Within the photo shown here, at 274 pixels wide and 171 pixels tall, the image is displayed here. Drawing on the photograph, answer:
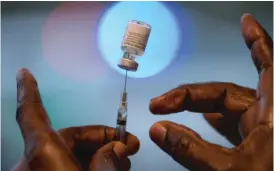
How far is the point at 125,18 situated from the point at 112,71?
7.3 inches

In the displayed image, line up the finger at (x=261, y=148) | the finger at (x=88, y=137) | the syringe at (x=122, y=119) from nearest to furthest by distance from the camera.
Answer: the finger at (x=261, y=148) < the syringe at (x=122, y=119) < the finger at (x=88, y=137)

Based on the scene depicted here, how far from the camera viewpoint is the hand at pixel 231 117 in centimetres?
64

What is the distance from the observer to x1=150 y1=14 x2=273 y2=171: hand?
0.64 meters

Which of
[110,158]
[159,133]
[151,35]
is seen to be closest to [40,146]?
[110,158]

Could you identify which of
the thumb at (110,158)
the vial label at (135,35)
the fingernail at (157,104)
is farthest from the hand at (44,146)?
the vial label at (135,35)

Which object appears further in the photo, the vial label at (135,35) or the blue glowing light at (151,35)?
the blue glowing light at (151,35)

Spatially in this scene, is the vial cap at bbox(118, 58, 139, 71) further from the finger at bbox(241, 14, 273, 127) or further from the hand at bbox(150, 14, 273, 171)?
the finger at bbox(241, 14, 273, 127)

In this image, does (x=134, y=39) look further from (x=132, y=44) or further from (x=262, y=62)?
(x=262, y=62)

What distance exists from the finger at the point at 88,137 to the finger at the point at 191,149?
11.6 inches

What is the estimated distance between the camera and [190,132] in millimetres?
680

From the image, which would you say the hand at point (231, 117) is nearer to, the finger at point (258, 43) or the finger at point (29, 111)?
the finger at point (258, 43)

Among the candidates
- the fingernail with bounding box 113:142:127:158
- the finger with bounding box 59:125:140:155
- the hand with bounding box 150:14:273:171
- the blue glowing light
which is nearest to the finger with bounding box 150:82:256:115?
the hand with bounding box 150:14:273:171

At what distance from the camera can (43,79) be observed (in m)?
1.36

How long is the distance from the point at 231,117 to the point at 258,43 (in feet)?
0.69
